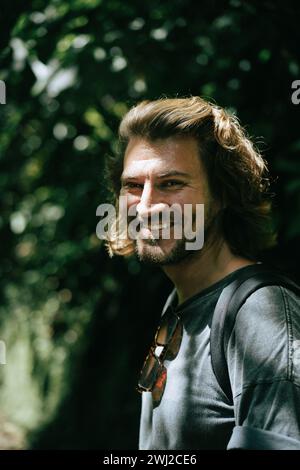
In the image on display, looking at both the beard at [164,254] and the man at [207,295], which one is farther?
the beard at [164,254]

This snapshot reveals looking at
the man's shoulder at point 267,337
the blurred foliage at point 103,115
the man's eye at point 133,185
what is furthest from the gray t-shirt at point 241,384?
the blurred foliage at point 103,115

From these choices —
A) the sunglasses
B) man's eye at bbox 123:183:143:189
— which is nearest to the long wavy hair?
man's eye at bbox 123:183:143:189

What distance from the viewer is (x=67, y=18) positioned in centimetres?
217

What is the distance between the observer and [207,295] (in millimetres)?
1602

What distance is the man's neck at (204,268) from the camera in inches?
66.2

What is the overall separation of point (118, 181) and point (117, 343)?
131 cm

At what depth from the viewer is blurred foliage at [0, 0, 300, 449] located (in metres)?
2.15

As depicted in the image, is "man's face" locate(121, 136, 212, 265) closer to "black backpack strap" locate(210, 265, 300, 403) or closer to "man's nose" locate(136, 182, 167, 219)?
"man's nose" locate(136, 182, 167, 219)

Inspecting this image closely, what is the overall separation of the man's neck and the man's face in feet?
0.19

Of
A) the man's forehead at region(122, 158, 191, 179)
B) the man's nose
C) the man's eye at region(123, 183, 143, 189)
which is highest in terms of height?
the man's forehead at region(122, 158, 191, 179)

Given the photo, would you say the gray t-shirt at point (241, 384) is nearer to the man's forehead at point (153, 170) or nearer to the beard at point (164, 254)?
the beard at point (164, 254)

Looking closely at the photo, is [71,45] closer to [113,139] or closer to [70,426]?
[113,139]

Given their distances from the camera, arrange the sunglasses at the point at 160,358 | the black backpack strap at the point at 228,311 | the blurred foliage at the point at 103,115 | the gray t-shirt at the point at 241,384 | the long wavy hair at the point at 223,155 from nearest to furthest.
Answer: the gray t-shirt at the point at 241,384 < the black backpack strap at the point at 228,311 < the sunglasses at the point at 160,358 < the long wavy hair at the point at 223,155 < the blurred foliage at the point at 103,115
